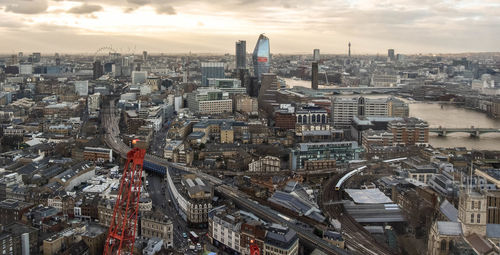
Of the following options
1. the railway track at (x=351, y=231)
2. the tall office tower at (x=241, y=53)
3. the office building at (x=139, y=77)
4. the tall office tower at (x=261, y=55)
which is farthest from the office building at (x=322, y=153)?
the office building at (x=139, y=77)

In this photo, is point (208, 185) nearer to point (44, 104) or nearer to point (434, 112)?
point (44, 104)

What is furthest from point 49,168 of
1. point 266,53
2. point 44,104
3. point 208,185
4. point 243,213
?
point 266,53

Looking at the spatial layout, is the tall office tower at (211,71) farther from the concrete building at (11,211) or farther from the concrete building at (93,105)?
the concrete building at (11,211)

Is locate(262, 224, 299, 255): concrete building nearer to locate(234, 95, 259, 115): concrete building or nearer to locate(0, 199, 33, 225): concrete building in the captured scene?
locate(0, 199, 33, 225): concrete building

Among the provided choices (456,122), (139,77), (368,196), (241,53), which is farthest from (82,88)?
(368,196)

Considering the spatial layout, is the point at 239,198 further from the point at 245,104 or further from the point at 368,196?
the point at 245,104

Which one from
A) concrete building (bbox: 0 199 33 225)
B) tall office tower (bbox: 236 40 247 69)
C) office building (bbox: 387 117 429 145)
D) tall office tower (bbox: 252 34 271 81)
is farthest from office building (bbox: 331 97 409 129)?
tall office tower (bbox: 236 40 247 69)

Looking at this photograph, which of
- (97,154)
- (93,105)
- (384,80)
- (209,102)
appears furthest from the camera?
(384,80)
